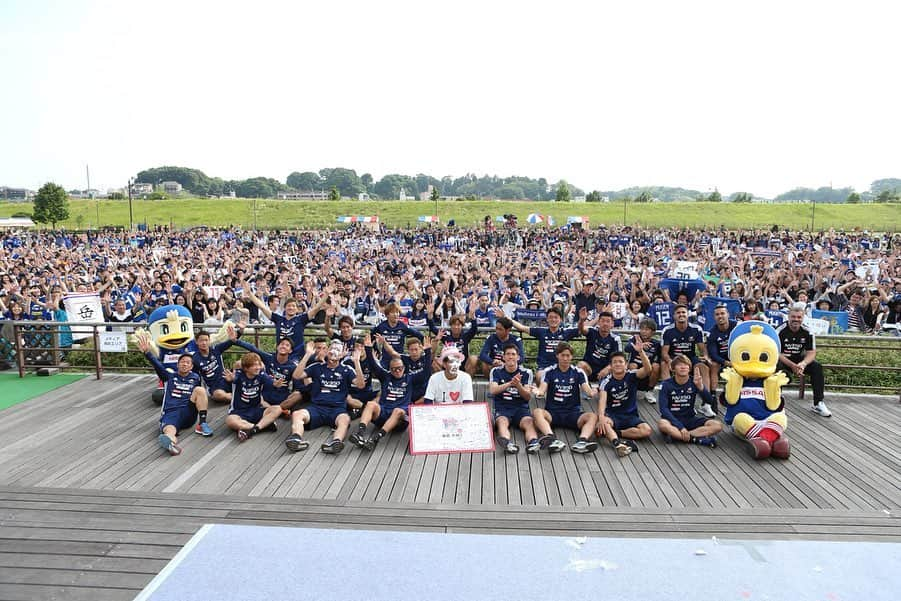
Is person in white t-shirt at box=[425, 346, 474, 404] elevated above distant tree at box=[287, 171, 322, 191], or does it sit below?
below

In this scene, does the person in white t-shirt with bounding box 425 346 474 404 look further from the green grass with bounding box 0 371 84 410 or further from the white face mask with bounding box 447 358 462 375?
the green grass with bounding box 0 371 84 410

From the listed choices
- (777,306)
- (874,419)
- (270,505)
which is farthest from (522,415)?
(777,306)

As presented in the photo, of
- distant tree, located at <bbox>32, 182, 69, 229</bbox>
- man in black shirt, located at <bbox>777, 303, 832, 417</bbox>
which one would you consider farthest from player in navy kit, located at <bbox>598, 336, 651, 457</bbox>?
distant tree, located at <bbox>32, 182, 69, 229</bbox>

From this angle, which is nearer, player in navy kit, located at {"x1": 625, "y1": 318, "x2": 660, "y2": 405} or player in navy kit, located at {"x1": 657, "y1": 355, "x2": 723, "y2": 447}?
player in navy kit, located at {"x1": 657, "y1": 355, "x2": 723, "y2": 447}

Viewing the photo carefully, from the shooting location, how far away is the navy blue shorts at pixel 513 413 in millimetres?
7328

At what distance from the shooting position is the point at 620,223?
67.4 metres

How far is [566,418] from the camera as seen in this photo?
7.34 metres

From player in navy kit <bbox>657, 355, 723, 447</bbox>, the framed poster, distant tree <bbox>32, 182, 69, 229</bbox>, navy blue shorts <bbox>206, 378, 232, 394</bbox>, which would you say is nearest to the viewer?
the framed poster

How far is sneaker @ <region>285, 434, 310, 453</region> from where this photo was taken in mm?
6762

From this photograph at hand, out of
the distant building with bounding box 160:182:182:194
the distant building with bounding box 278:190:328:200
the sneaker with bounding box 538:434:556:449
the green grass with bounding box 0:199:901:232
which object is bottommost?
the sneaker with bounding box 538:434:556:449

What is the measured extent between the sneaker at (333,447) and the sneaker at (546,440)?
7.67 ft

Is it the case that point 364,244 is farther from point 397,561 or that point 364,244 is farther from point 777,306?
point 397,561

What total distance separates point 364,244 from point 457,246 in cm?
522

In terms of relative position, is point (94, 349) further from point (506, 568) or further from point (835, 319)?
point (835, 319)
